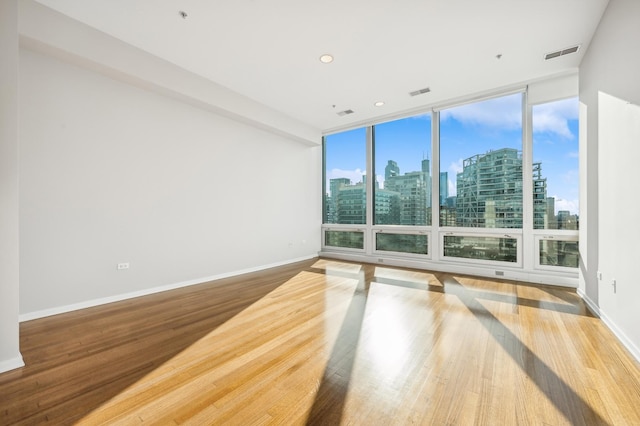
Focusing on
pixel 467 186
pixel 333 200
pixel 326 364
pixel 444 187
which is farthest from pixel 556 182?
pixel 326 364

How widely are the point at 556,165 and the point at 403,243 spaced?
118 inches

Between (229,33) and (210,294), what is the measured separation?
3.52 meters

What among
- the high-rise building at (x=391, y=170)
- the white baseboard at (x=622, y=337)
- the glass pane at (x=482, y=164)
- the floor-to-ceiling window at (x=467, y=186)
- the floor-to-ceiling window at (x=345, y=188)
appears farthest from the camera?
the floor-to-ceiling window at (x=345, y=188)

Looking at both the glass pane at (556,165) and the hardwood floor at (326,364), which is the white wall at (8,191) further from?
the glass pane at (556,165)

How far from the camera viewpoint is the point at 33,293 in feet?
9.85

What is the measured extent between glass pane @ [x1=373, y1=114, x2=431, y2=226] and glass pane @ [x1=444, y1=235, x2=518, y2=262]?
0.66 metres

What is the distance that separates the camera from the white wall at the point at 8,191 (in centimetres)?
204

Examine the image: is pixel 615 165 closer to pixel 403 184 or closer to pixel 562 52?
pixel 562 52

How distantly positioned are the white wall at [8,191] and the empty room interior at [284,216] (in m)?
0.02

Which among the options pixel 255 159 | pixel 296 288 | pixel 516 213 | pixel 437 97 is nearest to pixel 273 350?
pixel 296 288

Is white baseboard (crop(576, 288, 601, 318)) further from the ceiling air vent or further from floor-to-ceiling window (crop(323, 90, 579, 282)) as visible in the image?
the ceiling air vent

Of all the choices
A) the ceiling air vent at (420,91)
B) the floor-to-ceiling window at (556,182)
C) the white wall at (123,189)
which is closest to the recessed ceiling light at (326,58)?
the ceiling air vent at (420,91)

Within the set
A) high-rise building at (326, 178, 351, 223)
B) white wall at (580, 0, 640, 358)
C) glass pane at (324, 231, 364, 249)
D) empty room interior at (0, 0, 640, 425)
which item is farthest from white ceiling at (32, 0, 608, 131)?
glass pane at (324, 231, 364, 249)

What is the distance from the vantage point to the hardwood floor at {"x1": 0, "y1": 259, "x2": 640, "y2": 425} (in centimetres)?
159
